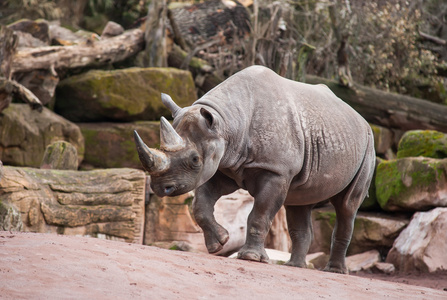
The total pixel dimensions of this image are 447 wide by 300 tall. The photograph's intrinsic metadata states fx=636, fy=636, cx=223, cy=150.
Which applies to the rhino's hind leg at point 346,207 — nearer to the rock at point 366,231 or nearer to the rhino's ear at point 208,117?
the rhino's ear at point 208,117

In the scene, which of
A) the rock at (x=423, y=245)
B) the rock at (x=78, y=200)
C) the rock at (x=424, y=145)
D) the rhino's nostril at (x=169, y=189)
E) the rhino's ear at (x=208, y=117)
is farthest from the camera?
the rock at (x=424, y=145)

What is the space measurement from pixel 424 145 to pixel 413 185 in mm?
1355

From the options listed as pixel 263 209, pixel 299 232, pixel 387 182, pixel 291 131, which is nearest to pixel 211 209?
pixel 263 209

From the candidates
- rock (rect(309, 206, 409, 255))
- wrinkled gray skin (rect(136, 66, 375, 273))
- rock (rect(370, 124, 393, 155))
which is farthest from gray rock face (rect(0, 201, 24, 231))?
rock (rect(370, 124, 393, 155))

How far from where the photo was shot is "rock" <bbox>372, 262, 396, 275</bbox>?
8.62 m

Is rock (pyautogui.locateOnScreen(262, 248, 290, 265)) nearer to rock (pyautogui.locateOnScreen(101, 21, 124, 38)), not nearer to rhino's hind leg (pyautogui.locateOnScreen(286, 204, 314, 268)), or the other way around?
rhino's hind leg (pyautogui.locateOnScreen(286, 204, 314, 268))

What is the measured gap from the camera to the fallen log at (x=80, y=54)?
11250mm

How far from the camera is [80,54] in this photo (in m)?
12.1

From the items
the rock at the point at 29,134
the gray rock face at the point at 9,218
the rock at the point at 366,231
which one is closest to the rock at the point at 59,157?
the gray rock face at the point at 9,218

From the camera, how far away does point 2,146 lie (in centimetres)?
1022

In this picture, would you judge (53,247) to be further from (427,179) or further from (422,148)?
(422,148)

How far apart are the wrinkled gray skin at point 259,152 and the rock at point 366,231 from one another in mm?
3385

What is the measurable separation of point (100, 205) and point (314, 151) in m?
2.86

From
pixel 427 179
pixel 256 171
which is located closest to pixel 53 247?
pixel 256 171
